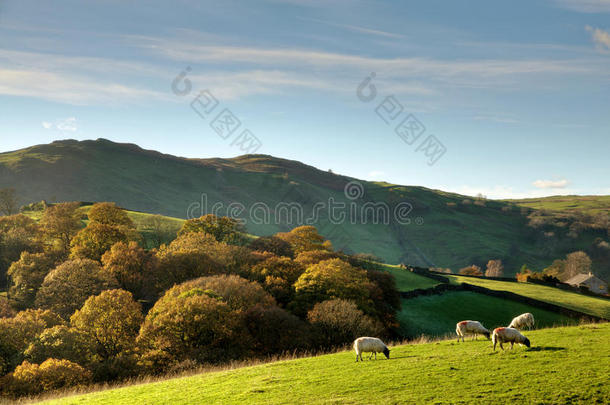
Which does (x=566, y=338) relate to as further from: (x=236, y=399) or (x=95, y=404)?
(x=95, y=404)

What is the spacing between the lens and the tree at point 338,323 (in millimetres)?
46531

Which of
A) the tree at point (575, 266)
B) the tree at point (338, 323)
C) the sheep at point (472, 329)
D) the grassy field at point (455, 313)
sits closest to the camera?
the sheep at point (472, 329)

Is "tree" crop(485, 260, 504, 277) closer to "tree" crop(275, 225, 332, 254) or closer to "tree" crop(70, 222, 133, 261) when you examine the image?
"tree" crop(275, 225, 332, 254)

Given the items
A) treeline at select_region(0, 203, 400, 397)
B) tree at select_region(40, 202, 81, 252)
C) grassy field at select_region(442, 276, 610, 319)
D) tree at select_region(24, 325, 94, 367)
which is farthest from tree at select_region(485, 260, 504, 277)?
tree at select_region(24, 325, 94, 367)

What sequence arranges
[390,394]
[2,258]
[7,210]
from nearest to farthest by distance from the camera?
[390,394]
[2,258]
[7,210]

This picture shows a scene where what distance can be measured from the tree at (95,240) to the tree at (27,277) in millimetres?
5301

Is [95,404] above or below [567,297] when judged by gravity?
above

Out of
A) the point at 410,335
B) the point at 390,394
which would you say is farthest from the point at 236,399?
the point at 410,335

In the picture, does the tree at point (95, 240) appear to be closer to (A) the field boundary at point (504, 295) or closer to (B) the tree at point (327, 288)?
(B) the tree at point (327, 288)

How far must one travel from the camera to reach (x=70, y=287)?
5559 cm

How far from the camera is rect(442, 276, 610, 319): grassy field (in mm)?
77750

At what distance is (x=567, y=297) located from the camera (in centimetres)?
8550

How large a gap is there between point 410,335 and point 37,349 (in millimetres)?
50253

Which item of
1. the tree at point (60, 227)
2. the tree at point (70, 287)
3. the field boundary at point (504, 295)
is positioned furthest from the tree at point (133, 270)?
the field boundary at point (504, 295)
